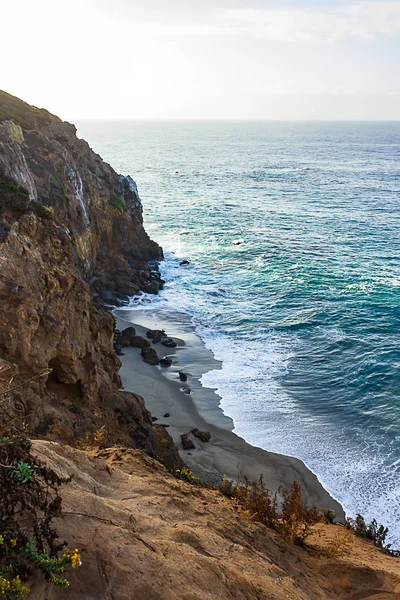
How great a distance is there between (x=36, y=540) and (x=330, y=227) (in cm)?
5498

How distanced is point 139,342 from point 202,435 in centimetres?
957

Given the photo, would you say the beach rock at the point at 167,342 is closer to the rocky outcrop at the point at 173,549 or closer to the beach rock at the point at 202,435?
the beach rock at the point at 202,435

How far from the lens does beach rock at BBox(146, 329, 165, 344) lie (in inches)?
1175

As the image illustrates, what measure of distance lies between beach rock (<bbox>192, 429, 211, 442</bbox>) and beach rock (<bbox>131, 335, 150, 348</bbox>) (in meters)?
8.69

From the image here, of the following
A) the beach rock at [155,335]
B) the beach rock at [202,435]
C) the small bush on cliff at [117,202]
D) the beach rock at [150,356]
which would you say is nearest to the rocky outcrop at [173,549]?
the beach rock at [202,435]

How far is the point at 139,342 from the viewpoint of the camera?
2875cm

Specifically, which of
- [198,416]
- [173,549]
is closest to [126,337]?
[198,416]

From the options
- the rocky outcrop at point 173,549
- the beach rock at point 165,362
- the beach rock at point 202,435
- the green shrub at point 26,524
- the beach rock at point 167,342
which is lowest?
the beach rock at point 202,435

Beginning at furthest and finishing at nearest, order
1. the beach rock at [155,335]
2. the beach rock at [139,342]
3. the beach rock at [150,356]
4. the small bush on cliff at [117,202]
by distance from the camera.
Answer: the small bush on cliff at [117,202], the beach rock at [155,335], the beach rock at [139,342], the beach rock at [150,356]

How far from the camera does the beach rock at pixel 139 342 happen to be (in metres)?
28.6

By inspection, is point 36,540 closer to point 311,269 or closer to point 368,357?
point 368,357

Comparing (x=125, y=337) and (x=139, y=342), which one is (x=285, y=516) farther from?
(x=125, y=337)

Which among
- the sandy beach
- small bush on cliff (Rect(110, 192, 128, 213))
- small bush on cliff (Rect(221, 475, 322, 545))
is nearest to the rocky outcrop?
small bush on cliff (Rect(221, 475, 322, 545))

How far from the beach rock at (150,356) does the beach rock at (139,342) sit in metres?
0.93
